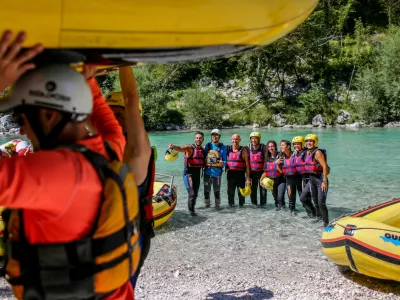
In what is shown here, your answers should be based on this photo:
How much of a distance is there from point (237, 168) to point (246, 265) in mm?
3299

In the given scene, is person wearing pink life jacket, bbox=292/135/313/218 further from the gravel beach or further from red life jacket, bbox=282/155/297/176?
the gravel beach

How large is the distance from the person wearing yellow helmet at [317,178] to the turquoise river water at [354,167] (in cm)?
88

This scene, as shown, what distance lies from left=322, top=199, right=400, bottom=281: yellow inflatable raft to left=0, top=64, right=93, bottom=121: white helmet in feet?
12.3

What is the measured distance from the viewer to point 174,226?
6.95 metres

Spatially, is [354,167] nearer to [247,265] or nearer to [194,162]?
[194,162]

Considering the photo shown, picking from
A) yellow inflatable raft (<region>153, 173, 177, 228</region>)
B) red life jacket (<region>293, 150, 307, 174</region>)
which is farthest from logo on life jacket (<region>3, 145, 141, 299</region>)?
red life jacket (<region>293, 150, 307, 174</region>)

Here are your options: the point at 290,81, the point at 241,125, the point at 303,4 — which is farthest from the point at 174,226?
the point at 290,81

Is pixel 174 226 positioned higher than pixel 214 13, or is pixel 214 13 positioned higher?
pixel 214 13

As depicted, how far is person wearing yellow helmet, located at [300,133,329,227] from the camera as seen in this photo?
666cm

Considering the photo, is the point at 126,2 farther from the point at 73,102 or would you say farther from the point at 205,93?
the point at 205,93

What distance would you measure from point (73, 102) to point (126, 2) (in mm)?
452

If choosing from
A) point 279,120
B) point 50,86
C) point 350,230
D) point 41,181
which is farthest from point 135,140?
point 279,120

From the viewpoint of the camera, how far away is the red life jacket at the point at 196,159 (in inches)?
317

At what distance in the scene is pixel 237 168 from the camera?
26.8 feet
